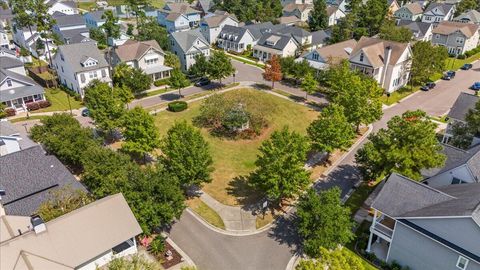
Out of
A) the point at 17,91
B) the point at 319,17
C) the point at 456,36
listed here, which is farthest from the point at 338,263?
the point at 319,17

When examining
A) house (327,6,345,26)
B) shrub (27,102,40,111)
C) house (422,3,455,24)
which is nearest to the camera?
shrub (27,102,40,111)

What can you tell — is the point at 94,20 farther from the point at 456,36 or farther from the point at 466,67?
the point at 466,67

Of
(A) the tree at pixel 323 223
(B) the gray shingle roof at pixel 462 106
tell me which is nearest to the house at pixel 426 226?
(A) the tree at pixel 323 223

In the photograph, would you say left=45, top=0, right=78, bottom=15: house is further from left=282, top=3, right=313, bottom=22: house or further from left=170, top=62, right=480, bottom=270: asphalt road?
left=170, top=62, right=480, bottom=270: asphalt road

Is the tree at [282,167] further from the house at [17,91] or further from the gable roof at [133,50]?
the house at [17,91]

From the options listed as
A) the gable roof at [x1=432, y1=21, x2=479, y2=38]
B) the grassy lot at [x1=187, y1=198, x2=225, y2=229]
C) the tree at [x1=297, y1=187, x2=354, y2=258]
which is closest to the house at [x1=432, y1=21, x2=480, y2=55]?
the gable roof at [x1=432, y1=21, x2=479, y2=38]

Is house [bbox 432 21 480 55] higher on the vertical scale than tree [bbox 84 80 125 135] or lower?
higher
